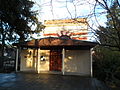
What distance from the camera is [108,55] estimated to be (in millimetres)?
12617

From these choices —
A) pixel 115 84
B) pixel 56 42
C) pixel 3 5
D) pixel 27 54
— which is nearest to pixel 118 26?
pixel 3 5

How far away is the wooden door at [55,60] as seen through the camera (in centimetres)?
1608

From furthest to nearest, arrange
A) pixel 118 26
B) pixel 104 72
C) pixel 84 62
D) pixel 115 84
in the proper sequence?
1. pixel 84 62
2. pixel 104 72
3. pixel 115 84
4. pixel 118 26

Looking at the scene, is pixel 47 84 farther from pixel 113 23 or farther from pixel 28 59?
pixel 28 59

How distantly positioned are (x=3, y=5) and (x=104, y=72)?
9.12 metres

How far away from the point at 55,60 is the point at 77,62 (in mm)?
2554

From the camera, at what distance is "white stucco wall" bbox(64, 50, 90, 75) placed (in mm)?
14719

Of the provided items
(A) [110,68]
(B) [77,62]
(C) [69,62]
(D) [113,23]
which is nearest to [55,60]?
(C) [69,62]

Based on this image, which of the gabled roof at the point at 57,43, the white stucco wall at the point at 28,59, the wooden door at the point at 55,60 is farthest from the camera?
the wooden door at the point at 55,60

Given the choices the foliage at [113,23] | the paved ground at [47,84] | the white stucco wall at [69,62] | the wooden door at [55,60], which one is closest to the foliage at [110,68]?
the paved ground at [47,84]

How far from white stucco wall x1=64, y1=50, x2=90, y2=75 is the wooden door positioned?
109 centimetres

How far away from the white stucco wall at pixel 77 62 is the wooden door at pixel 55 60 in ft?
3.57

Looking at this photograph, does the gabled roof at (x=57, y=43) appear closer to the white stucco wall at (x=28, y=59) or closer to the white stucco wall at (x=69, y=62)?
the white stucco wall at (x=69, y=62)

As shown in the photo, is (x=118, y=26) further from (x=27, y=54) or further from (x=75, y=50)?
(x=27, y=54)
